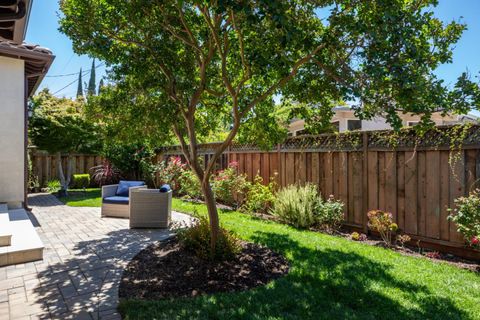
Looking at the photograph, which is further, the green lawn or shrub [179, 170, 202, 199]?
shrub [179, 170, 202, 199]

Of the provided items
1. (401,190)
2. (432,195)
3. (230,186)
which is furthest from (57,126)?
(432,195)

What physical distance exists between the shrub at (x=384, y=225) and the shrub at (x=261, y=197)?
2807mm

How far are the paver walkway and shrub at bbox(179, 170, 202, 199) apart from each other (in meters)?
3.37

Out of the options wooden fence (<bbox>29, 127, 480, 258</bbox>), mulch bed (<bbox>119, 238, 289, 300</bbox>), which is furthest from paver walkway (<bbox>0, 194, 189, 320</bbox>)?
wooden fence (<bbox>29, 127, 480, 258</bbox>)

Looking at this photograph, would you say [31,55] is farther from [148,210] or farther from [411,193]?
[411,193]

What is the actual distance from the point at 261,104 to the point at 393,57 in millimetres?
2714

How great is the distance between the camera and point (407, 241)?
5.53 meters

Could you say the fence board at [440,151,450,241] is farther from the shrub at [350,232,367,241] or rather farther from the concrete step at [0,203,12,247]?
the concrete step at [0,203,12,247]

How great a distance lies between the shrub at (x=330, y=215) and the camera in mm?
6676

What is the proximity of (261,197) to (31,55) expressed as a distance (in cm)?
638

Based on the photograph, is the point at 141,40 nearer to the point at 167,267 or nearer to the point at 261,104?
the point at 261,104

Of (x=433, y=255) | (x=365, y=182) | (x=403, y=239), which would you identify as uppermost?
(x=365, y=182)

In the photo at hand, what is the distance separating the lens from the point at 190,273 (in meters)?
4.14

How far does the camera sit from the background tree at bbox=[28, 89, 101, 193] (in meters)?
10.9
